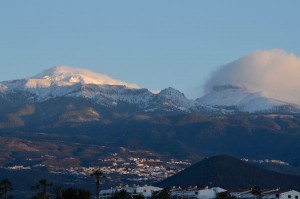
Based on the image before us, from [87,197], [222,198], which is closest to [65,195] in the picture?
[87,197]

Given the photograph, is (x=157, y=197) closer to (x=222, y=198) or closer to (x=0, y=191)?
(x=222, y=198)

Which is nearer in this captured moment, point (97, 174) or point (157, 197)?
point (97, 174)

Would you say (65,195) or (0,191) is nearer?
(65,195)

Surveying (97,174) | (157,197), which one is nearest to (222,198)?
(157,197)

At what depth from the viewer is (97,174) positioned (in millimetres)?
176750

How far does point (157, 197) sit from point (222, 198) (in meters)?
12.3

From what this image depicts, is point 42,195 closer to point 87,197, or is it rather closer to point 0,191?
point 87,197

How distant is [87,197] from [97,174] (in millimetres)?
5714

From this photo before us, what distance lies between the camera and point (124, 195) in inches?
7657

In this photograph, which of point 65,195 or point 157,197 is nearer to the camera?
point 65,195

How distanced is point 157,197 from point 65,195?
2389cm

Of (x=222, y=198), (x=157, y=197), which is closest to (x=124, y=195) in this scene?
(x=157, y=197)

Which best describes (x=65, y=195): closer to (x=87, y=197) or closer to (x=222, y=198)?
(x=87, y=197)

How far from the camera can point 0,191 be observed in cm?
19212
